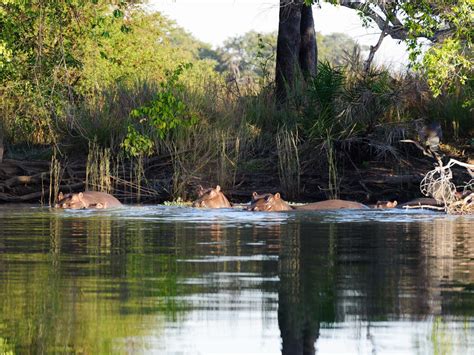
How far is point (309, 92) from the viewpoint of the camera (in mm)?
20812

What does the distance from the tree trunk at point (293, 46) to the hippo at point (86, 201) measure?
259 inches

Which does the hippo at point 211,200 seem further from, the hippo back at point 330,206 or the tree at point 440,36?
the tree at point 440,36

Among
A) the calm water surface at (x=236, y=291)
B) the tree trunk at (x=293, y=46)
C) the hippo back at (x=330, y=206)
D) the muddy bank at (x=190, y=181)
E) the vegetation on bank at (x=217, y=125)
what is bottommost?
the calm water surface at (x=236, y=291)

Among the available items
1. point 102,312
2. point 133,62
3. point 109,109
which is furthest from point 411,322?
point 133,62

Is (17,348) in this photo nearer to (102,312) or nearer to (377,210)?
(102,312)

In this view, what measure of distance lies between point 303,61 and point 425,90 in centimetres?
366

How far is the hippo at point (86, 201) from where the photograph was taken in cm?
1655

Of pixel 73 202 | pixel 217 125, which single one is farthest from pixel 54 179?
pixel 217 125

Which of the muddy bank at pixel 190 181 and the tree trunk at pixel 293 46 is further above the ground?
the tree trunk at pixel 293 46

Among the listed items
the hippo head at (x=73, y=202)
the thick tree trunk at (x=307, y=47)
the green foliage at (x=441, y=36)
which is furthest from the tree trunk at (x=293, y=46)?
the hippo head at (x=73, y=202)

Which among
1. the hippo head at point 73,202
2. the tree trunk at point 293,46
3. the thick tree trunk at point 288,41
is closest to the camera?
the hippo head at point 73,202

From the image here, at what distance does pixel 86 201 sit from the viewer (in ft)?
54.9

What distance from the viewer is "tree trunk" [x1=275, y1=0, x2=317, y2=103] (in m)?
23.2

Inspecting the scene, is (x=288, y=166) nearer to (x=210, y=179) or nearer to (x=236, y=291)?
(x=210, y=179)
